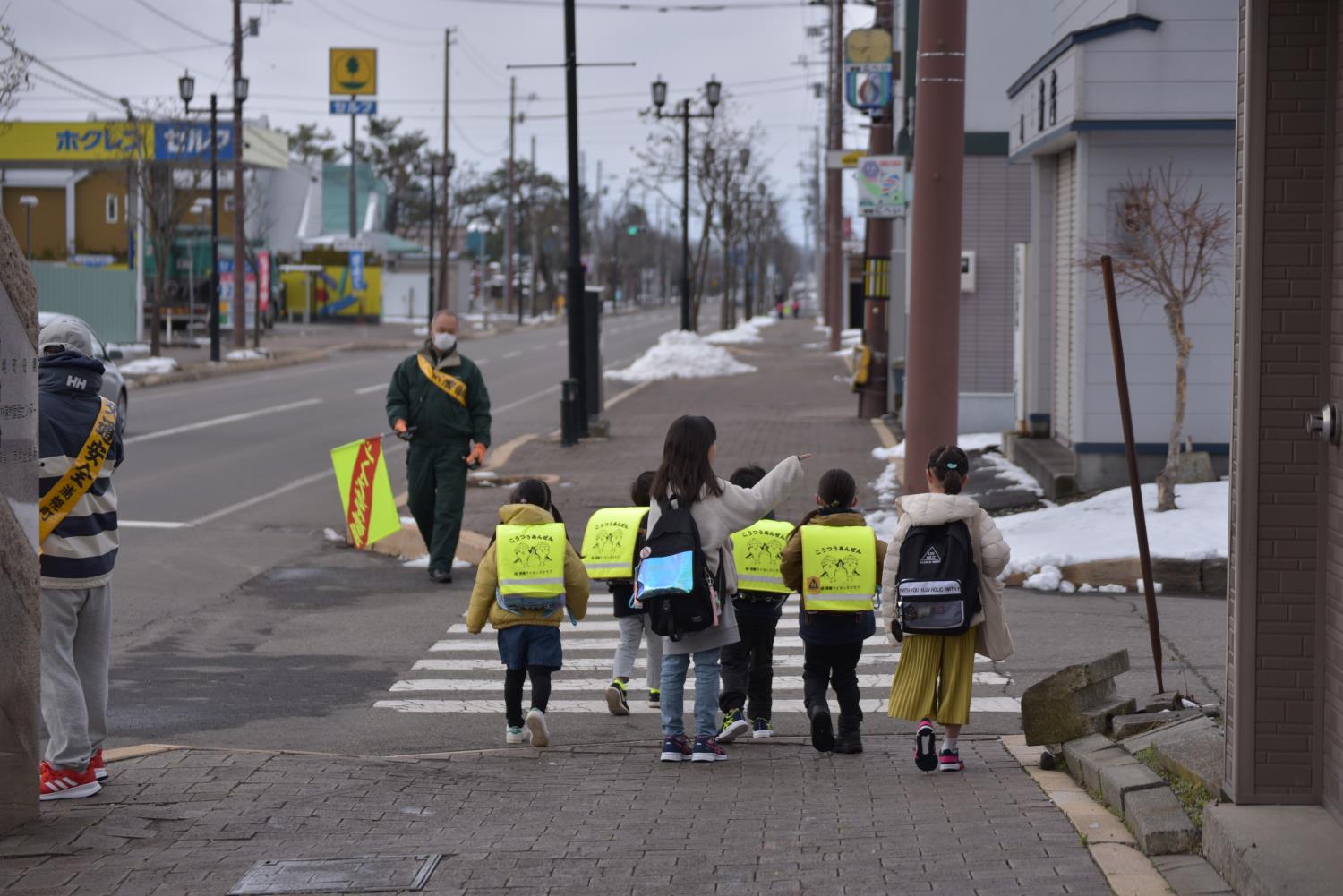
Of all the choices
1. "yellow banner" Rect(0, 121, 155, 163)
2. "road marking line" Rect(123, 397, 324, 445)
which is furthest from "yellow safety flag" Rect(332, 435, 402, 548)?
"yellow banner" Rect(0, 121, 155, 163)

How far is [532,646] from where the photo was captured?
809 cm

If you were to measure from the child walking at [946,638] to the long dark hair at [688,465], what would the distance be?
88cm

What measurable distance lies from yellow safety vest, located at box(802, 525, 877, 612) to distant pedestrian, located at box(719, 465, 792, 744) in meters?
0.45

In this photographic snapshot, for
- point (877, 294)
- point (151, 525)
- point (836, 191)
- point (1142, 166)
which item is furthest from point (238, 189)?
point (1142, 166)

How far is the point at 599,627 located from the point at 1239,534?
21.0 ft

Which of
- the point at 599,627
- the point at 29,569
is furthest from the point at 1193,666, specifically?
the point at 29,569

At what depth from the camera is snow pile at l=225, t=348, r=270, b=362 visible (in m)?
44.4

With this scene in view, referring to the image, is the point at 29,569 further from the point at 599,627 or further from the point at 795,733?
the point at 599,627

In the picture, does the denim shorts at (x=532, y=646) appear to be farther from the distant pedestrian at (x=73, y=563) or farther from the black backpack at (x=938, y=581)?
the distant pedestrian at (x=73, y=563)

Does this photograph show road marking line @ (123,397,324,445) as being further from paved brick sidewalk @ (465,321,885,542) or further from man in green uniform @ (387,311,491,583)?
man in green uniform @ (387,311,491,583)

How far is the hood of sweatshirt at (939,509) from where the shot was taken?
23.5 feet

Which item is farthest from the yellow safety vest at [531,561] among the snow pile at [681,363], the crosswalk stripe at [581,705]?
the snow pile at [681,363]

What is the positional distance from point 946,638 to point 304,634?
5264mm

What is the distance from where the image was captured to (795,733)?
8523 millimetres
